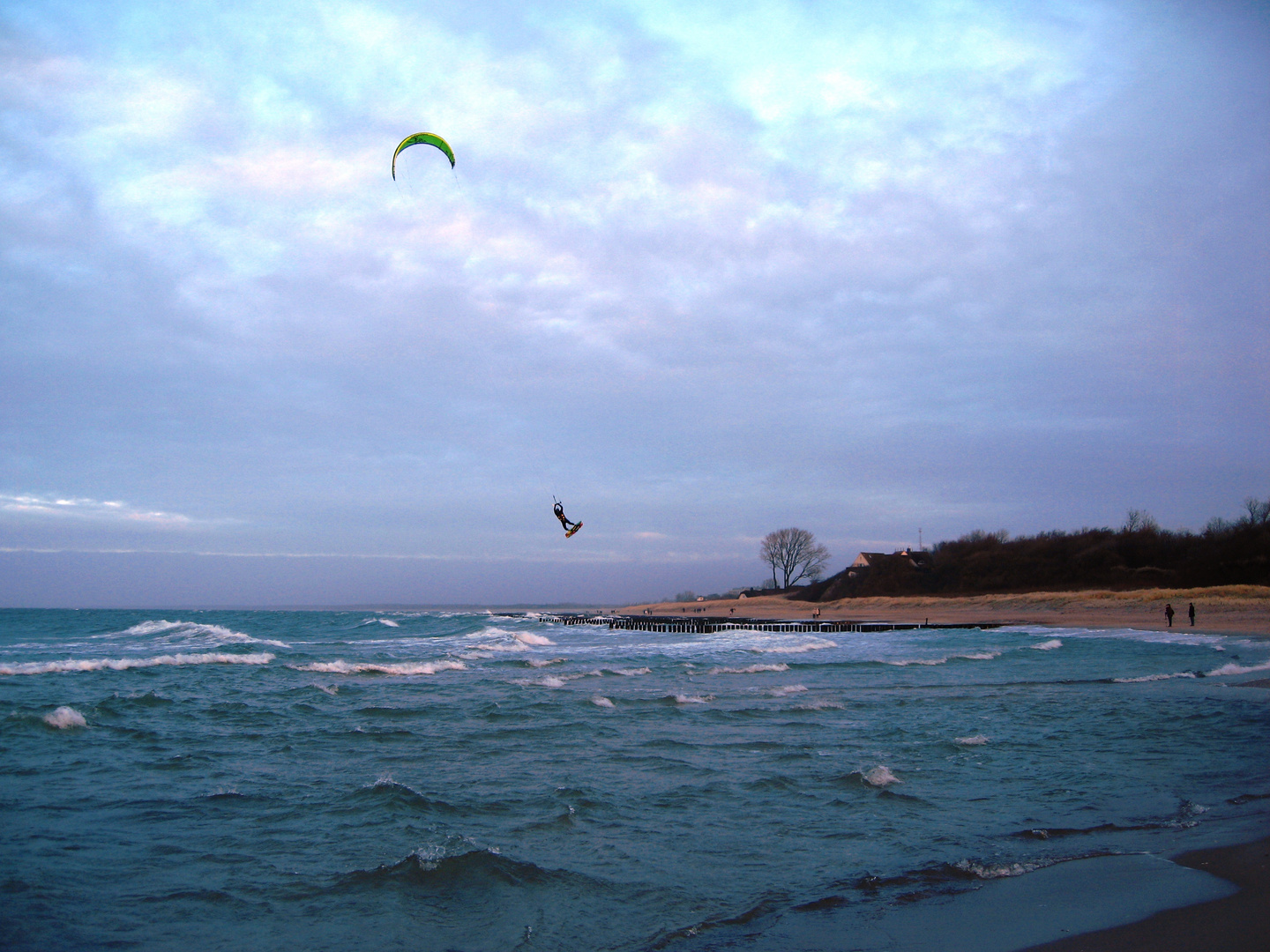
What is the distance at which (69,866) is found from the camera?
7.39 m

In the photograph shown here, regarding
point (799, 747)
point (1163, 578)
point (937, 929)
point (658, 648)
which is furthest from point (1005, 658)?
point (1163, 578)

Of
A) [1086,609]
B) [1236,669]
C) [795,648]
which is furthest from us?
[1086,609]

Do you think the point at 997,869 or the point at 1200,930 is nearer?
the point at 1200,930

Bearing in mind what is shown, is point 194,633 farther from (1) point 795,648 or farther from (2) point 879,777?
(2) point 879,777

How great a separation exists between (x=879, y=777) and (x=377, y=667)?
18.5 metres

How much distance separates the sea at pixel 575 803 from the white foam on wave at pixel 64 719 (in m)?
0.06

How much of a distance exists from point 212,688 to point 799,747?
614 inches

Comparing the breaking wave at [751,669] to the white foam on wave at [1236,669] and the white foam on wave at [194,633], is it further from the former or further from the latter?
the white foam on wave at [194,633]

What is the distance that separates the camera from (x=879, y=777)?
10266 mm

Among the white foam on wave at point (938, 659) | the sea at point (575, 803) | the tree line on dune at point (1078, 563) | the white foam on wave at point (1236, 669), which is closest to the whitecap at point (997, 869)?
the sea at point (575, 803)

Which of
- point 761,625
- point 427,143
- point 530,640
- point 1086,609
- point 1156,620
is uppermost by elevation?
point 427,143

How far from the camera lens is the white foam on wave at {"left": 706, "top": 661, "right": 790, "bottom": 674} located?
80.5 feet

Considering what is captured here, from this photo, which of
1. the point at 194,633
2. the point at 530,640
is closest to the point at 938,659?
the point at 530,640

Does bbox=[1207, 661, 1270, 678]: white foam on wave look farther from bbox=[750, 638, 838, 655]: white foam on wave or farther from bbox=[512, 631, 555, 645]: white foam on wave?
bbox=[512, 631, 555, 645]: white foam on wave
